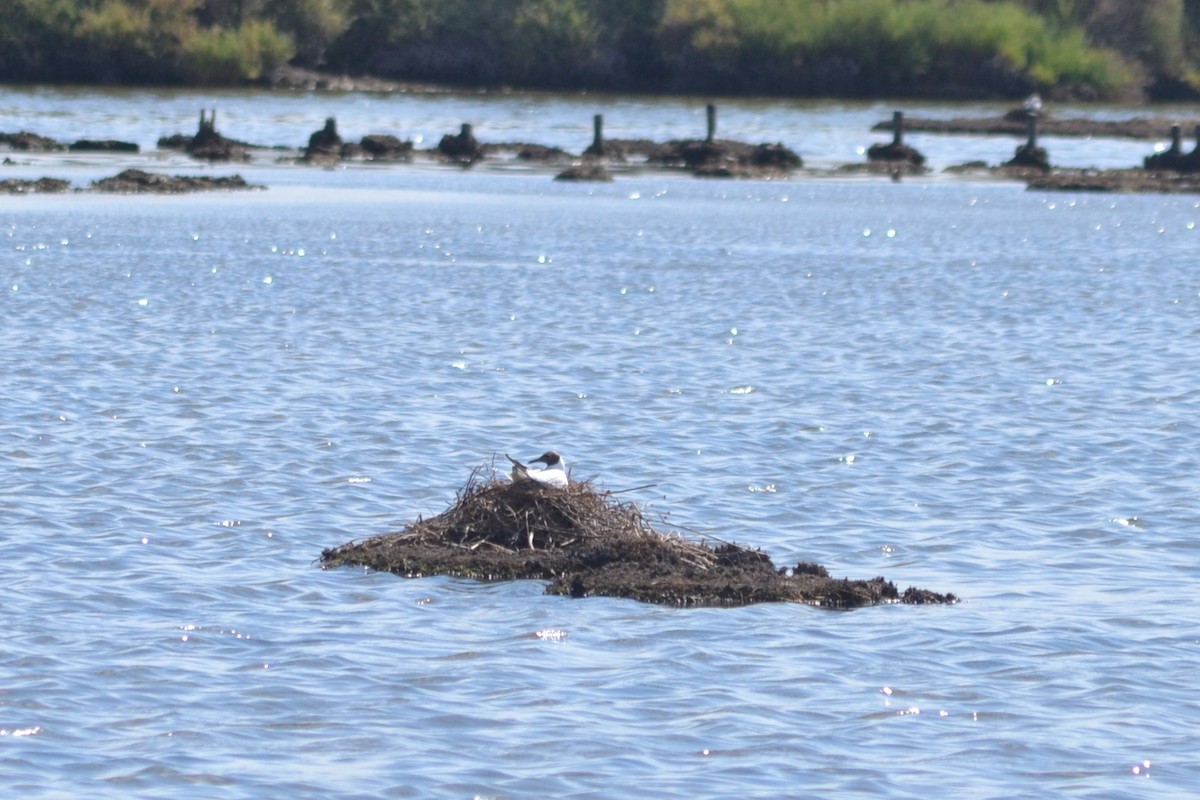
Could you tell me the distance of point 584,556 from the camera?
12.2 m

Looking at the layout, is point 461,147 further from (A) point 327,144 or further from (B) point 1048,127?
(B) point 1048,127

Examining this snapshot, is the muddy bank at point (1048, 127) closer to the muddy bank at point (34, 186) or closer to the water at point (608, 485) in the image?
the muddy bank at point (34, 186)

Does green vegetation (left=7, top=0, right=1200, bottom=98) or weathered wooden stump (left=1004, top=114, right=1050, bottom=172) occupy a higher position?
green vegetation (left=7, top=0, right=1200, bottom=98)

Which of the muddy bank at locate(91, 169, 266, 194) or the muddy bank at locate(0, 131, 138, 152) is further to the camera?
the muddy bank at locate(0, 131, 138, 152)

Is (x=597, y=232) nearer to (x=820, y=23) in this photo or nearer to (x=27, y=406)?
(x=27, y=406)

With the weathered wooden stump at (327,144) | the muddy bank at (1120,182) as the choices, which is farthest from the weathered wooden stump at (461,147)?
the muddy bank at (1120,182)

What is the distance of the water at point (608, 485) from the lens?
9.25 metres

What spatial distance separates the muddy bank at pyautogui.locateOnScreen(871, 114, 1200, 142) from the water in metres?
48.5

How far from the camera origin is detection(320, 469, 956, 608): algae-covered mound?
1183cm

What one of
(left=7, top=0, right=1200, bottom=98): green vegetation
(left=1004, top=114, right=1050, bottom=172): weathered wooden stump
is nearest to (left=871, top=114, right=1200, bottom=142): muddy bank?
(left=1004, top=114, right=1050, bottom=172): weathered wooden stump

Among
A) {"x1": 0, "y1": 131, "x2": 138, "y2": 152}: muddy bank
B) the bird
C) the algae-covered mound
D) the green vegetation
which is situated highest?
the green vegetation

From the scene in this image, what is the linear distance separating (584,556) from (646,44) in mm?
103880

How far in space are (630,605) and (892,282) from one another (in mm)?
23580

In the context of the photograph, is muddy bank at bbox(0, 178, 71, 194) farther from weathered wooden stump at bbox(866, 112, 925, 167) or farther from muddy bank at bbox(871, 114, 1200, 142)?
muddy bank at bbox(871, 114, 1200, 142)
